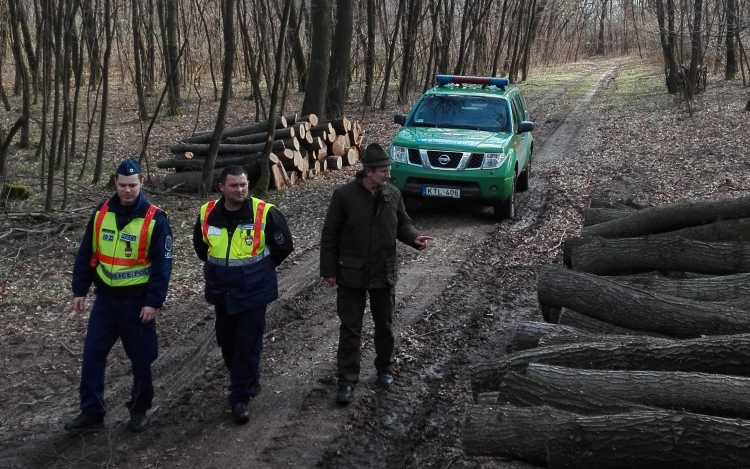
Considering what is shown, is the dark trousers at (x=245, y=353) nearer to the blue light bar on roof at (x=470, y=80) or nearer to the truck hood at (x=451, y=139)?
the truck hood at (x=451, y=139)

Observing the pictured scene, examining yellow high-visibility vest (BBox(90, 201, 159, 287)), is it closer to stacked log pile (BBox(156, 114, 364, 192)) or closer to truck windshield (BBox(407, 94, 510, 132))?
truck windshield (BBox(407, 94, 510, 132))

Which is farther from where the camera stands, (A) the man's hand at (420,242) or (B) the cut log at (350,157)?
(B) the cut log at (350,157)

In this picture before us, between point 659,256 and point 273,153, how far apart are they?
880 cm

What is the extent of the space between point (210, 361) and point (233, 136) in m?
9.57

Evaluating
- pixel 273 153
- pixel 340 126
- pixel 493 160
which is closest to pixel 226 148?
pixel 273 153

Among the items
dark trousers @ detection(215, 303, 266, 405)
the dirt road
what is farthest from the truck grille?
dark trousers @ detection(215, 303, 266, 405)

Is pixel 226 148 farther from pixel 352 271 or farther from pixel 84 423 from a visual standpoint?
pixel 84 423

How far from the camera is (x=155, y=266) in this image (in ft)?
17.9

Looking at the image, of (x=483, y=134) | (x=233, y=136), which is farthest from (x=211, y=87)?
(x=483, y=134)

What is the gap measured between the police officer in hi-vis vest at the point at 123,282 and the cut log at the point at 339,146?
11566mm

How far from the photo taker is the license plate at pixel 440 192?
11578mm

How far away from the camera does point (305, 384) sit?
629 centimetres

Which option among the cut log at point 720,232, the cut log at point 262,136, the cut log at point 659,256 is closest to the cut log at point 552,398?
the cut log at point 659,256

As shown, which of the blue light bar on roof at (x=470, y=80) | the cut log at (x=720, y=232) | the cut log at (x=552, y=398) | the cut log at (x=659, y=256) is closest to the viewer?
the cut log at (x=552, y=398)
